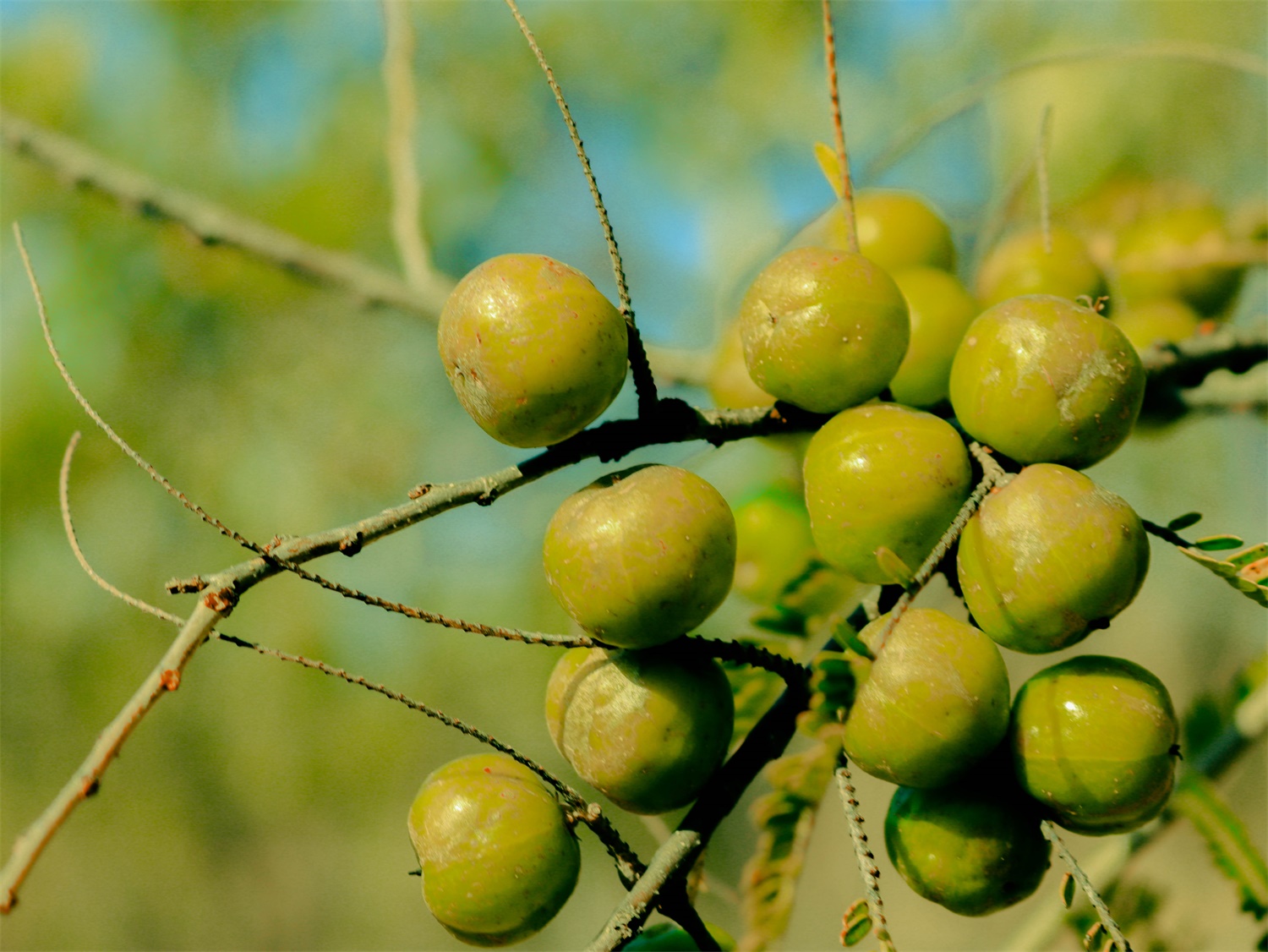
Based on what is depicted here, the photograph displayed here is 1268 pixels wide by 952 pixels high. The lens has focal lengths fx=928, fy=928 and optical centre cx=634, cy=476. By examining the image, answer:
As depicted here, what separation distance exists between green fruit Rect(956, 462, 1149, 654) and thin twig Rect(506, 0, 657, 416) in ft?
1.10

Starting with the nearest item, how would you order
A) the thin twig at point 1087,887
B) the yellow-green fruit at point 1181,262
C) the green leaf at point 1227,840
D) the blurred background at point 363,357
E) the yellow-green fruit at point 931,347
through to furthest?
the thin twig at point 1087,887, the yellow-green fruit at point 931,347, the green leaf at point 1227,840, the yellow-green fruit at point 1181,262, the blurred background at point 363,357

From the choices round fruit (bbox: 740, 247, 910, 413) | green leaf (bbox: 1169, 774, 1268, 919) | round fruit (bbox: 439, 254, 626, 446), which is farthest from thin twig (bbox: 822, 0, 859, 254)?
green leaf (bbox: 1169, 774, 1268, 919)

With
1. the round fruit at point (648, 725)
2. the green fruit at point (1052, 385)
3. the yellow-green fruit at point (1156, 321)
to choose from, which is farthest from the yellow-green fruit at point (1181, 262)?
the round fruit at point (648, 725)

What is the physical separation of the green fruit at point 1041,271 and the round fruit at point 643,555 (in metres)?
0.82

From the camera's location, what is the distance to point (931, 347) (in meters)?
1.17

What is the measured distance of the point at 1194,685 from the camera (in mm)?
6305

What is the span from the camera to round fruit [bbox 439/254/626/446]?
0.83 metres

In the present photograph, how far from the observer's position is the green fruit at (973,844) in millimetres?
867

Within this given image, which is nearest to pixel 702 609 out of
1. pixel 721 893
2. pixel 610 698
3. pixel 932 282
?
pixel 610 698

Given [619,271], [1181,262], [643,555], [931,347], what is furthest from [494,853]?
[1181,262]

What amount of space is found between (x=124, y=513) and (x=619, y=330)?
631cm

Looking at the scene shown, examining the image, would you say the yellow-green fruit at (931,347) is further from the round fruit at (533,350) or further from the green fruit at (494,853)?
the green fruit at (494,853)

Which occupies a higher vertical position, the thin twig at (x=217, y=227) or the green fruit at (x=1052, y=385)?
the thin twig at (x=217, y=227)

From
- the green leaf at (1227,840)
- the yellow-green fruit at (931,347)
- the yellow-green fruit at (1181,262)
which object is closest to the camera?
the yellow-green fruit at (931,347)
